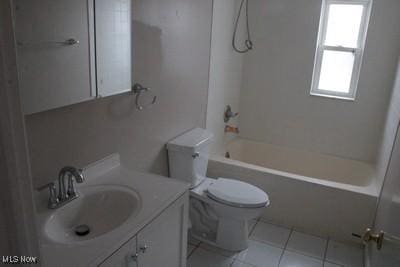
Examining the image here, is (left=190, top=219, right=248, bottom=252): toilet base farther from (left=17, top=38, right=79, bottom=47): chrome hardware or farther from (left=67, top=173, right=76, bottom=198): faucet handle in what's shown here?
(left=17, top=38, right=79, bottom=47): chrome hardware

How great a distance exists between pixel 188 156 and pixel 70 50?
1176mm

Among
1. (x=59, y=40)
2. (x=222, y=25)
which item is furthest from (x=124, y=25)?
(x=222, y=25)

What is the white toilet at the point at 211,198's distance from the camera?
7.82 feet

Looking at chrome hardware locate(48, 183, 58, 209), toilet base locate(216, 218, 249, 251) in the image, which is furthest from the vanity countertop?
toilet base locate(216, 218, 249, 251)

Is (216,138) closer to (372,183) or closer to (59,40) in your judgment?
(372,183)

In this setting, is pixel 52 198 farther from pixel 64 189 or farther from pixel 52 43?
pixel 52 43

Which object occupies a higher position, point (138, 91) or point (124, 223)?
point (138, 91)

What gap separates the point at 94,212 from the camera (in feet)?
5.39

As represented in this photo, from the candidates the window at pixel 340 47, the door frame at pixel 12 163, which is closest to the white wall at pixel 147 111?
the door frame at pixel 12 163

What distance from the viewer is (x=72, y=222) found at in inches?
61.1

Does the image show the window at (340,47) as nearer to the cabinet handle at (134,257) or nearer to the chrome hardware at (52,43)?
the chrome hardware at (52,43)

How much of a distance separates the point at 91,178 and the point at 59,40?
0.70 meters

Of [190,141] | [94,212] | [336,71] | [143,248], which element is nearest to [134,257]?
[143,248]

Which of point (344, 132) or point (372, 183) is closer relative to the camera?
point (372, 183)
